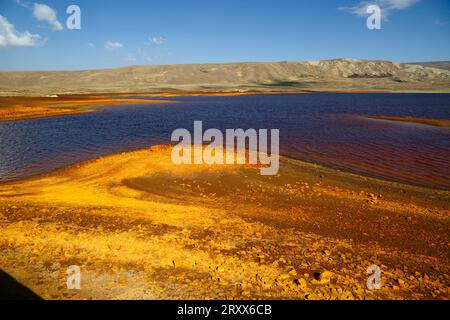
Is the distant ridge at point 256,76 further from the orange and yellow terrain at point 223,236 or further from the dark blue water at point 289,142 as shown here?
the orange and yellow terrain at point 223,236

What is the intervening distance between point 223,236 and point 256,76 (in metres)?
123

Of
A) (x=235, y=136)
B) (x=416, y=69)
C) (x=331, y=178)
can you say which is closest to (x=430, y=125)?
(x=235, y=136)

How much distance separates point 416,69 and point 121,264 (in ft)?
475

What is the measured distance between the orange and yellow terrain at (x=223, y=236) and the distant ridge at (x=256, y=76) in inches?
3698

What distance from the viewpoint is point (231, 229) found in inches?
316

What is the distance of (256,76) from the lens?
413 ft

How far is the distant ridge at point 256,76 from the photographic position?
353 ft

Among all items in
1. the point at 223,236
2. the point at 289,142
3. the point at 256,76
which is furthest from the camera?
the point at 256,76

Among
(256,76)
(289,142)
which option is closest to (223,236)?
(289,142)

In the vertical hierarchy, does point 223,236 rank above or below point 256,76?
below

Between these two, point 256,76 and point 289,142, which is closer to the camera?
point 289,142

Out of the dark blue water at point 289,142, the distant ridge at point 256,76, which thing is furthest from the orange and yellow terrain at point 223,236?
the distant ridge at point 256,76

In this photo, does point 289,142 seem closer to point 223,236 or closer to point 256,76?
point 223,236

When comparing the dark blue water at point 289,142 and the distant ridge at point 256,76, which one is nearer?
the dark blue water at point 289,142
